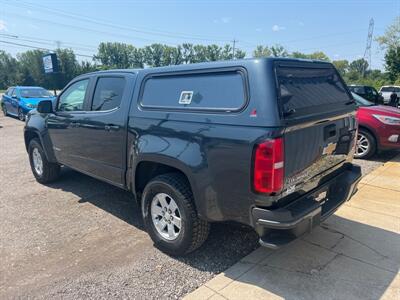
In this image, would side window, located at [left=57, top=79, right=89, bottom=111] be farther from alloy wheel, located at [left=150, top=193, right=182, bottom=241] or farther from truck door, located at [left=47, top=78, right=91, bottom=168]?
alloy wheel, located at [left=150, top=193, right=182, bottom=241]

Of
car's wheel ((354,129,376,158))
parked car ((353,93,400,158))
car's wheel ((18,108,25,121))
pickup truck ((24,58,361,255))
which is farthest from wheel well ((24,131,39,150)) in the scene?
car's wheel ((18,108,25,121))

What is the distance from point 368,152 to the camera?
7.17 metres

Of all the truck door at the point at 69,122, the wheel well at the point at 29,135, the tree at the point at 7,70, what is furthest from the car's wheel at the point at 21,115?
the tree at the point at 7,70

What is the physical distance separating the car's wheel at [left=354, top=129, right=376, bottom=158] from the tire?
622 centimetres

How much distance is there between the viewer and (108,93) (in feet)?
13.5

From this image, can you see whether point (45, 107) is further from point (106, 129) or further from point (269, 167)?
point (269, 167)

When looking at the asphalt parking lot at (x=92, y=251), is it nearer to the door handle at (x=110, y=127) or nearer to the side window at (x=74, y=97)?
the door handle at (x=110, y=127)

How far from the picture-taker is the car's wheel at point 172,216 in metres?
3.10

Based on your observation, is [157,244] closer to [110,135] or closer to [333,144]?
[110,135]

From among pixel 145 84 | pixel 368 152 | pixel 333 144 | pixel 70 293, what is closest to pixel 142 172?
pixel 145 84

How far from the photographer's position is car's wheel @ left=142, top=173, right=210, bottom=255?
3096 millimetres

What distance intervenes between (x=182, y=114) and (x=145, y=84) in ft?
2.63

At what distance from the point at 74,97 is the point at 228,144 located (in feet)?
10.1

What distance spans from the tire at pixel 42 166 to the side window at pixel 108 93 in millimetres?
1926
